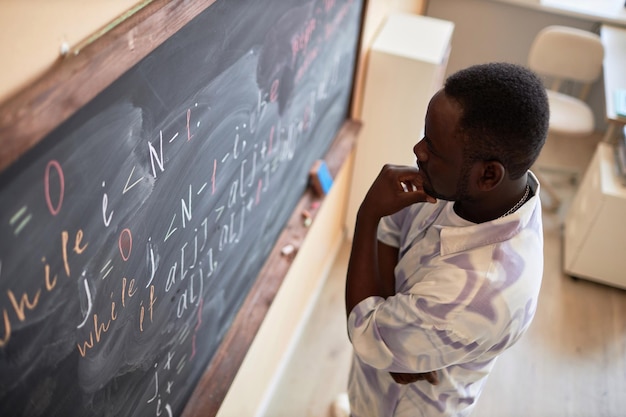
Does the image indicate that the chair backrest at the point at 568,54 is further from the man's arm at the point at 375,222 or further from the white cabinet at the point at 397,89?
the man's arm at the point at 375,222

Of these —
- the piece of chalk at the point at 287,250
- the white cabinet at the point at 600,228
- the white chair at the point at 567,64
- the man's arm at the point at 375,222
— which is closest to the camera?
the man's arm at the point at 375,222

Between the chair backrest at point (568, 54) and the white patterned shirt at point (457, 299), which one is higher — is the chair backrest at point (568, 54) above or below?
below

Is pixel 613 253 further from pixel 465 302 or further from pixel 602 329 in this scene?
pixel 465 302

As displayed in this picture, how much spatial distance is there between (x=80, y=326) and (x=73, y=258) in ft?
0.42

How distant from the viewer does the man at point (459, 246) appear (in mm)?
936

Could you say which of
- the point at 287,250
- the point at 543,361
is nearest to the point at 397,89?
the point at 287,250

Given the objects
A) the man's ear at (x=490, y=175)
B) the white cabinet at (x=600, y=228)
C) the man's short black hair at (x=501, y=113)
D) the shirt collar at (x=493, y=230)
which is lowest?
the white cabinet at (x=600, y=228)

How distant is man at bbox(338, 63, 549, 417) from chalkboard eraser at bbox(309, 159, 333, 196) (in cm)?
68

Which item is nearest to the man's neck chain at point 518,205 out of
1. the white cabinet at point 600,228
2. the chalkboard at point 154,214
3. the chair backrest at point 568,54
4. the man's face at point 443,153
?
the man's face at point 443,153

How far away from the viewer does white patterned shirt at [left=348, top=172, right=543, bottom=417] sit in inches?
40.5

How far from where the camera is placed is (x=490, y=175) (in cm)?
97

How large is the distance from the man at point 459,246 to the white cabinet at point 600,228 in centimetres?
160

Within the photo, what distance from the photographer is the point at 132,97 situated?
85 cm

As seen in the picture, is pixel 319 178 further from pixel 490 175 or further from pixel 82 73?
pixel 82 73
